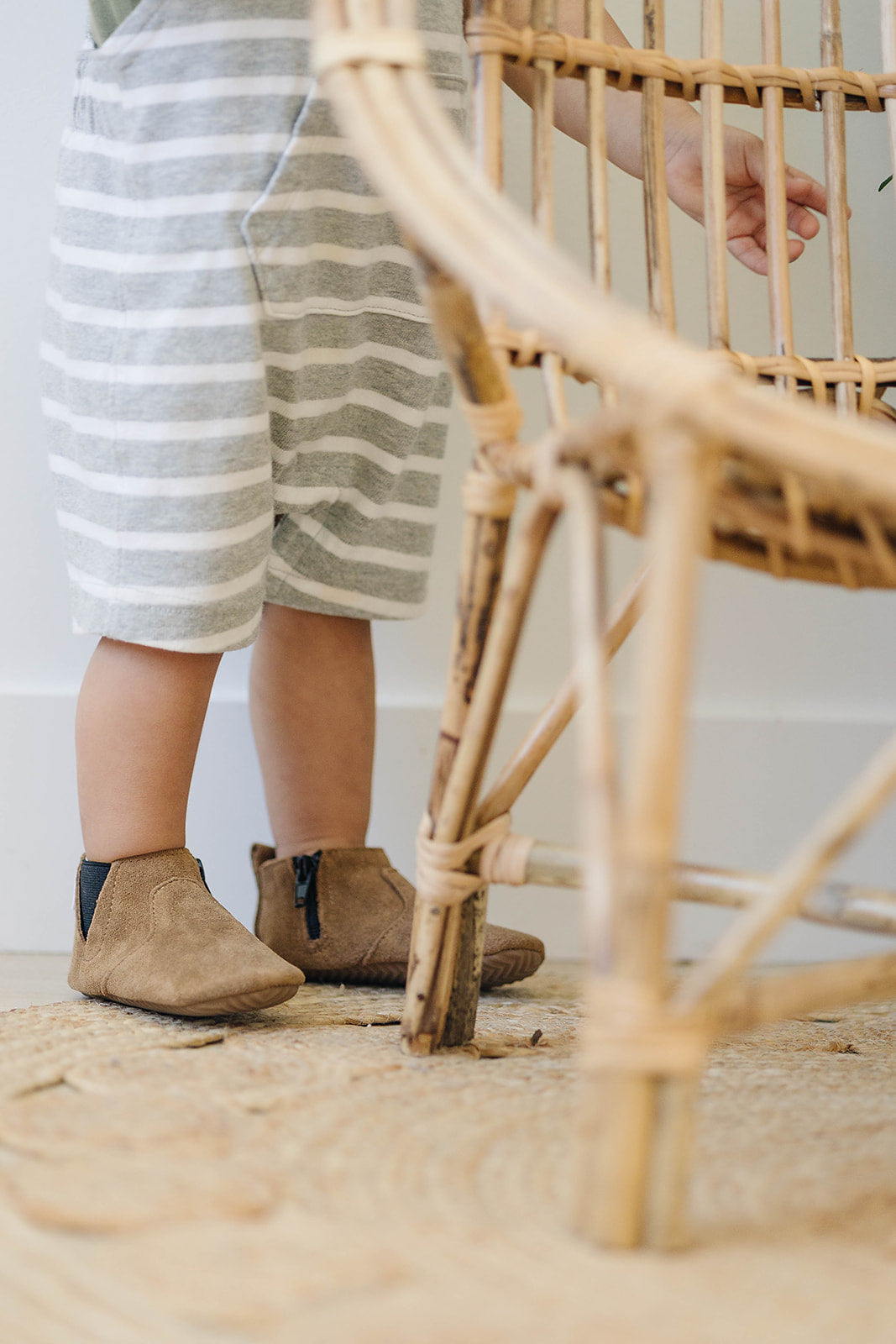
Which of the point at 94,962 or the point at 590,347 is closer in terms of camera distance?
the point at 590,347

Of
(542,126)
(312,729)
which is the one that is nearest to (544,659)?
(312,729)

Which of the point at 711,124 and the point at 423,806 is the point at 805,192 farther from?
the point at 423,806

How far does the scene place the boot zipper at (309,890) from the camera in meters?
0.77

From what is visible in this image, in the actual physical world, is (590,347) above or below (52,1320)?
above

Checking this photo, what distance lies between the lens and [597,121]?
61 centimetres

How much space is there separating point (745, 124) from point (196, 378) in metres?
0.61

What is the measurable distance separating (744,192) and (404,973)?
0.55 metres

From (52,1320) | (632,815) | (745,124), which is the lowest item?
(52,1320)

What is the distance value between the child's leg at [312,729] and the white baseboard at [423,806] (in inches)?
5.8

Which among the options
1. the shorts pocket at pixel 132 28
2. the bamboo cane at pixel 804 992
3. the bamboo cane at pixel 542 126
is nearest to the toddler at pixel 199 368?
the shorts pocket at pixel 132 28

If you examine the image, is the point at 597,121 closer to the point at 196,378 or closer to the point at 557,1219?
the point at 196,378

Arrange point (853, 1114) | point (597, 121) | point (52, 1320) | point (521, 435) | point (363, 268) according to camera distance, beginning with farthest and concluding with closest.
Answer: point (521, 435) < point (363, 268) < point (597, 121) < point (853, 1114) < point (52, 1320)

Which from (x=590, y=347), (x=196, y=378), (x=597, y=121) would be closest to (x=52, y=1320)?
(x=590, y=347)

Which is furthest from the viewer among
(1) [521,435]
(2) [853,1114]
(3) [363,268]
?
(1) [521,435]
